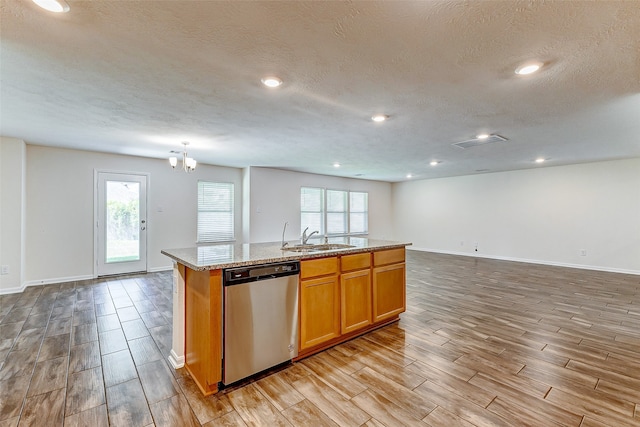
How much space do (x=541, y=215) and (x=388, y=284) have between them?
19.5ft

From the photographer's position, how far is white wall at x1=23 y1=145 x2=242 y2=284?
15.4 feet

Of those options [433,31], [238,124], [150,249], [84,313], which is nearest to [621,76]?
[433,31]

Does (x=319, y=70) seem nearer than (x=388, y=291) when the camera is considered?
Yes

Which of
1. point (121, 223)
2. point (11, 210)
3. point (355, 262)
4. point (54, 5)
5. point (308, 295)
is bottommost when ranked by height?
point (308, 295)

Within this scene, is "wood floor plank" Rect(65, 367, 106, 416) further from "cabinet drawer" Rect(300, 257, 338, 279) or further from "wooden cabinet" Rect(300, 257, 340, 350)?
"cabinet drawer" Rect(300, 257, 338, 279)

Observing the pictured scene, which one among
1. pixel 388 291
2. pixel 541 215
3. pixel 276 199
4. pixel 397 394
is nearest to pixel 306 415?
pixel 397 394

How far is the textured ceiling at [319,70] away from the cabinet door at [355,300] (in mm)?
1733

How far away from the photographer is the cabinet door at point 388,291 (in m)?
3.06

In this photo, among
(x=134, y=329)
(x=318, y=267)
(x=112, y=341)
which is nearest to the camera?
(x=318, y=267)

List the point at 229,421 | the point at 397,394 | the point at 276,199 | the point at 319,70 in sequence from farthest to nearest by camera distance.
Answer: the point at 276,199, the point at 319,70, the point at 397,394, the point at 229,421

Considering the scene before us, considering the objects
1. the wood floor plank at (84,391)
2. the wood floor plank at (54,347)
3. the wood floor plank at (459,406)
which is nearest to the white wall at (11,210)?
the wood floor plank at (54,347)

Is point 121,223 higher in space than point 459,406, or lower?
higher

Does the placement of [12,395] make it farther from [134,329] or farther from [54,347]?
[134,329]

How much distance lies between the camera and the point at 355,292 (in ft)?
9.36
